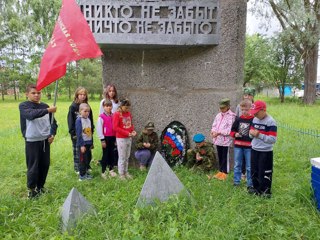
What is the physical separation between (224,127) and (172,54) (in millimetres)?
1495

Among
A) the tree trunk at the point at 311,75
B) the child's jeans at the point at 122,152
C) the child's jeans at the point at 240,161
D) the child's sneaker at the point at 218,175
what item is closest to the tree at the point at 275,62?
the tree trunk at the point at 311,75

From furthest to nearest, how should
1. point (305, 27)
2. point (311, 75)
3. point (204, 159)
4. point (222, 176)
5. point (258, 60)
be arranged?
point (258, 60) → point (311, 75) → point (305, 27) → point (204, 159) → point (222, 176)

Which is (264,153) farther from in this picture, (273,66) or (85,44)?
(273,66)

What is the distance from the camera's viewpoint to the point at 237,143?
4148mm

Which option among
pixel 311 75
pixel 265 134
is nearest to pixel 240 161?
pixel 265 134

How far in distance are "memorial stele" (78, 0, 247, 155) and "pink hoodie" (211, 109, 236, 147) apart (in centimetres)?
40

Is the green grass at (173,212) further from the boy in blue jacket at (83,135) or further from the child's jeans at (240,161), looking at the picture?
the boy in blue jacket at (83,135)

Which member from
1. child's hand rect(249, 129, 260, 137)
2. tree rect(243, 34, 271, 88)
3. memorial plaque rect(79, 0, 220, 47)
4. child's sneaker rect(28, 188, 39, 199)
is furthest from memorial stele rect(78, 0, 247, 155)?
tree rect(243, 34, 271, 88)

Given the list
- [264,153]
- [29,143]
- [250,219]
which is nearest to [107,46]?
[29,143]

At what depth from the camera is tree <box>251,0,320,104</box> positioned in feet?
48.9

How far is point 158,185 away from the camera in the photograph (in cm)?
341

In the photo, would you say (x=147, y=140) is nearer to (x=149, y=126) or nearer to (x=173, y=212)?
(x=149, y=126)

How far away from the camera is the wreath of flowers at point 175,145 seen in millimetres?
5086

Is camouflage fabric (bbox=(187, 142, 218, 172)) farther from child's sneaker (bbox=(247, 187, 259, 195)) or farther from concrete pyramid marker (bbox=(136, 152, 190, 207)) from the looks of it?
concrete pyramid marker (bbox=(136, 152, 190, 207))
